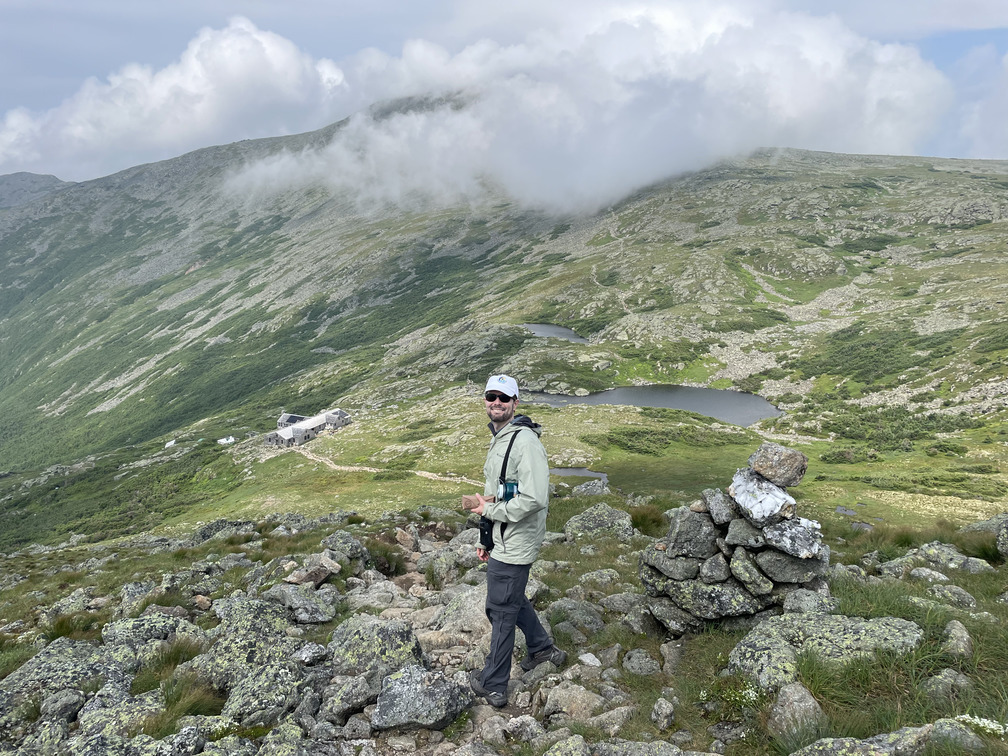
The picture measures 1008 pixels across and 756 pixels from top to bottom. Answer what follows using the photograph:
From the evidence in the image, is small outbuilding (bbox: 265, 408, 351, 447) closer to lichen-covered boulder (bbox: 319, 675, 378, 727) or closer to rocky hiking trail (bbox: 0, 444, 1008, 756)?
rocky hiking trail (bbox: 0, 444, 1008, 756)

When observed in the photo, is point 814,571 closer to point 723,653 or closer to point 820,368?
point 723,653

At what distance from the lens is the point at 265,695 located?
30.1 ft

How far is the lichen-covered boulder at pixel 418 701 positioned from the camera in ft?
27.5

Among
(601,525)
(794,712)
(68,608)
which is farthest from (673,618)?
(68,608)

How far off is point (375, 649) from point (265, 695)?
214 cm

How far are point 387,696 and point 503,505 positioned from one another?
3.99 meters

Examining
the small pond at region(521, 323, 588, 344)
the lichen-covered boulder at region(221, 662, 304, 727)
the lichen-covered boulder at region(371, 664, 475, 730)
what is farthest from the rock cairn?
the small pond at region(521, 323, 588, 344)

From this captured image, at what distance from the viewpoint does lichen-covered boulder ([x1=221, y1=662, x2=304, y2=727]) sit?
8.83 meters

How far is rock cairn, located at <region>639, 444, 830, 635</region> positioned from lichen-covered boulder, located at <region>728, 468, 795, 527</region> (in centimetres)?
2

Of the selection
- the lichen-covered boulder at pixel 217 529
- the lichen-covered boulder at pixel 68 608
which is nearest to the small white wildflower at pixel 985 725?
the lichen-covered boulder at pixel 68 608

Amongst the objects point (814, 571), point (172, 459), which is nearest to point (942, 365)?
point (814, 571)

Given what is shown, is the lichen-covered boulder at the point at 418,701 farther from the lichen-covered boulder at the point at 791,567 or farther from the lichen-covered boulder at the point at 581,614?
the lichen-covered boulder at the point at 791,567

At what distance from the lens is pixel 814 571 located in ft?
32.2

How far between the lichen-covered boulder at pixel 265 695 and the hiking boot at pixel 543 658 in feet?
14.9
